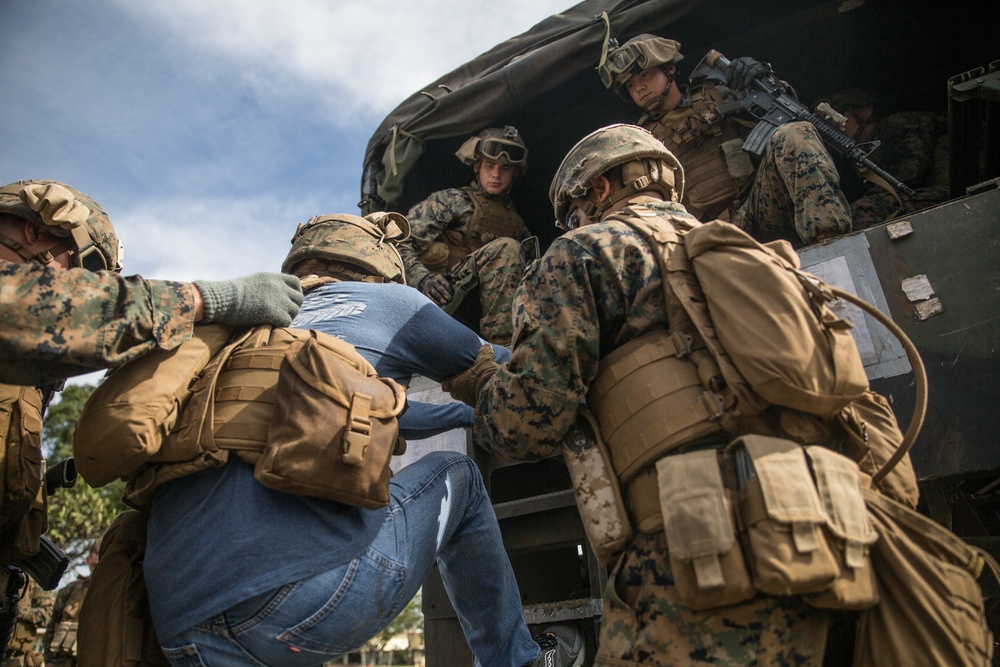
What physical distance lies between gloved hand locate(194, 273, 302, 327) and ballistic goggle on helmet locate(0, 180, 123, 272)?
108 cm

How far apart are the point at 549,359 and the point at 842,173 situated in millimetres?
3544

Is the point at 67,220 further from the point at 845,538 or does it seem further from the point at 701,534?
the point at 845,538

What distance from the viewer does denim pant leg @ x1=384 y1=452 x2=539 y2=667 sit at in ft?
7.48

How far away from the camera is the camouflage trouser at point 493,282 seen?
4680 millimetres

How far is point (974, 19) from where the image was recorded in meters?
4.89

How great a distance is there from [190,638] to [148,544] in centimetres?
27

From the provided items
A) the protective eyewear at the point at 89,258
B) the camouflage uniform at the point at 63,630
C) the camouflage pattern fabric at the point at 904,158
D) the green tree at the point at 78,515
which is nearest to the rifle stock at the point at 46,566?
the protective eyewear at the point at 89,258

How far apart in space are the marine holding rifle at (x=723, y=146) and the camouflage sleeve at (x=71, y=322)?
2.90 m

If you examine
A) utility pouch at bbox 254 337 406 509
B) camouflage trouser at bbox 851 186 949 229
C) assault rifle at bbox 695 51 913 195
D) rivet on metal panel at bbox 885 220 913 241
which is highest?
assault rifle at bbox 695 51 913 195

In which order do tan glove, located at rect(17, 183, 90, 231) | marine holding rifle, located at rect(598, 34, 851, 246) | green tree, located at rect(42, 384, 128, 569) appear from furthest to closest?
green tree, located at rect(42, 384, 128, 569) < marine holding rifle, located at rect(598, 34, 851, 246) < tan glove, located at rect(17, 183, 90, 231)

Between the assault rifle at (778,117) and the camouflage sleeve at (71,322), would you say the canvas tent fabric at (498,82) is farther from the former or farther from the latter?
the camouflage sleeve at (71,322)

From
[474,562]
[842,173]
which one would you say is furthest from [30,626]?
[842,173]

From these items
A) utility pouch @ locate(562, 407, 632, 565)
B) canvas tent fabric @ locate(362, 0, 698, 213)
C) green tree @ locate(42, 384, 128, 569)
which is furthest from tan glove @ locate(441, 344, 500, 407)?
green tree @ locate(42, 384, 128, 569)

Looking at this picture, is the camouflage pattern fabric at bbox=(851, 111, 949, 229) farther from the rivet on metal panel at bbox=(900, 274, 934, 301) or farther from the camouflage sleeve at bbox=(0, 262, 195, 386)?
the camouflage sleeve at bbox=(0, 262, 195, 386)
